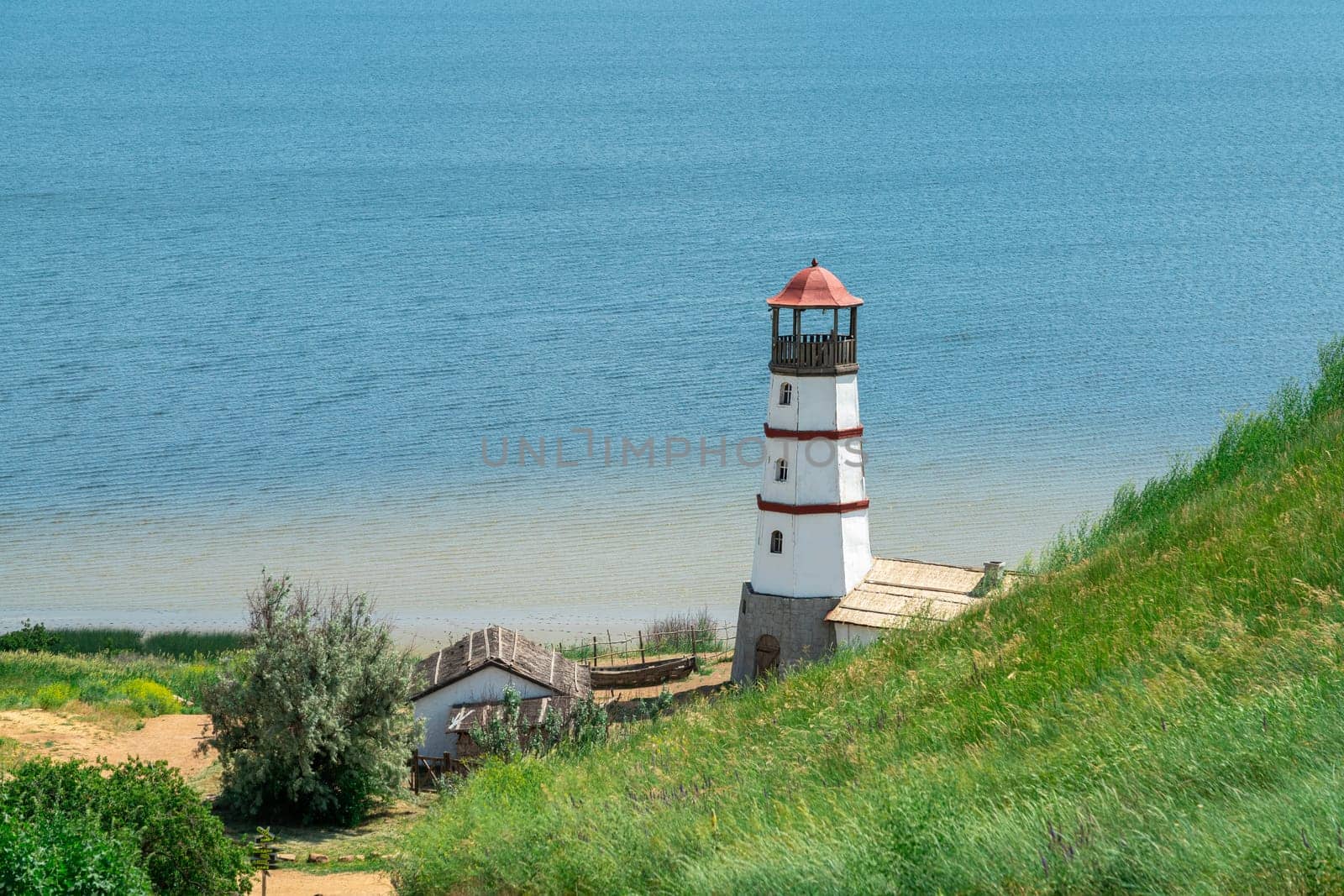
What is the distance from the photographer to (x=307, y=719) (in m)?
23.4

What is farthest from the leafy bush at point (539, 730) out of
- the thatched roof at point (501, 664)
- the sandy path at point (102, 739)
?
the sandy path at point (102, 739)

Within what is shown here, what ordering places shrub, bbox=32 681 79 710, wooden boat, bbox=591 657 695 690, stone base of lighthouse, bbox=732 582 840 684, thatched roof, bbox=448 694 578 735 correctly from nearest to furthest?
thatched roof, bbox=448 694 578 735 → shrub, bbox=32 681 79 710 → stone base of lighthouse, bbox=732 582 840 684 → wooden boat, bbox=591 657 695 690

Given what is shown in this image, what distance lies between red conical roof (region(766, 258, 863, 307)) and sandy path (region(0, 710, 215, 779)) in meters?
13.4

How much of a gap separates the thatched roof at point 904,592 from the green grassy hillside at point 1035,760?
28.5 feet

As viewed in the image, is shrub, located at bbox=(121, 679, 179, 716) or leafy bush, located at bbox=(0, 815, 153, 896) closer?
leafy bush, located at bbox=(0, 815, 153, 896)

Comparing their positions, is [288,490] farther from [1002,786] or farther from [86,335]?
[1002,786]

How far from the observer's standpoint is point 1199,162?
116812 millimetres

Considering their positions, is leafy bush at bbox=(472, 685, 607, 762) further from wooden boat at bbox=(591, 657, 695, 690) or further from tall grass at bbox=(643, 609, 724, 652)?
tall grass at bbox=(643, 609, 724, 652)

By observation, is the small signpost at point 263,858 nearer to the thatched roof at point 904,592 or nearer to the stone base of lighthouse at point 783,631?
the thatched roof at point 904,592

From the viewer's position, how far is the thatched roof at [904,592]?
91.6ft

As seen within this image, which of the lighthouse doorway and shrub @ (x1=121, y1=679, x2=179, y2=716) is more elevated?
the lighthouse doorway

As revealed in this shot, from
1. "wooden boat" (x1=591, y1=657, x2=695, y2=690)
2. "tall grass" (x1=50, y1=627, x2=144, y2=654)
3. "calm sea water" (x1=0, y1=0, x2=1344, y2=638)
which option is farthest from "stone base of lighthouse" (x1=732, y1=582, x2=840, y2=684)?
"tall grass" (x1=50, y1=627, x2=144, y2=654)

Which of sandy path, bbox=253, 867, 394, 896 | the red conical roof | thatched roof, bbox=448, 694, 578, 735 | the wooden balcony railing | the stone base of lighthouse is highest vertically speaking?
the red conical roof

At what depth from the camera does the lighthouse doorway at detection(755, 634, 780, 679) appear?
1172 inches
